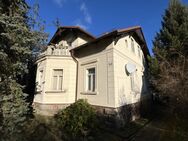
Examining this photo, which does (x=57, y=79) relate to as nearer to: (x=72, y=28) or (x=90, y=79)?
(x=90, y=79)

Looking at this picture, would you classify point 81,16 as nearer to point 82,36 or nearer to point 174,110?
point 82,36

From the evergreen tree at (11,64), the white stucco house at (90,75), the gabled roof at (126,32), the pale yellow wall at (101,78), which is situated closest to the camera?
the evergreen tree at (11,64)

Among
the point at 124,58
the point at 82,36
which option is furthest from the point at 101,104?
the point at 82,36

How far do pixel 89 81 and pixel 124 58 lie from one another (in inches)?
123

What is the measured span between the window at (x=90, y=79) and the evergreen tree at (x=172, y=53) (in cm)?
442

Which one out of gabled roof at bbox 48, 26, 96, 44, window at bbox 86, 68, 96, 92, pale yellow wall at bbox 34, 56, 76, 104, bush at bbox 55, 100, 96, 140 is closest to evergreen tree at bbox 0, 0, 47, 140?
bush at bbox 55, 100, 96, 140

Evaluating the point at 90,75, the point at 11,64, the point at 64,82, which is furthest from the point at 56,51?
the point at 11,64

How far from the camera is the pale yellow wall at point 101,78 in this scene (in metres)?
7.84

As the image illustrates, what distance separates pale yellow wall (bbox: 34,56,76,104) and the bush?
7.51 ft

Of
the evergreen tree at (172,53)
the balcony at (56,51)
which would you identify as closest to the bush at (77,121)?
the balcony at (56,51)

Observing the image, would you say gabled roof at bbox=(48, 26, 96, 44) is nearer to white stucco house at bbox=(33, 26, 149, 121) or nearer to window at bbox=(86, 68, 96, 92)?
white stucco house at bbox=(33, 26, 149, 121)

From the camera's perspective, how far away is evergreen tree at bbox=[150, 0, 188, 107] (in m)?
7.09

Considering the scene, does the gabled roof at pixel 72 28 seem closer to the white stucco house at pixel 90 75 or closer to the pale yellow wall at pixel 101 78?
the white stucco house at pixel 90 75

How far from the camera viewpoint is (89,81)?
943 cm
